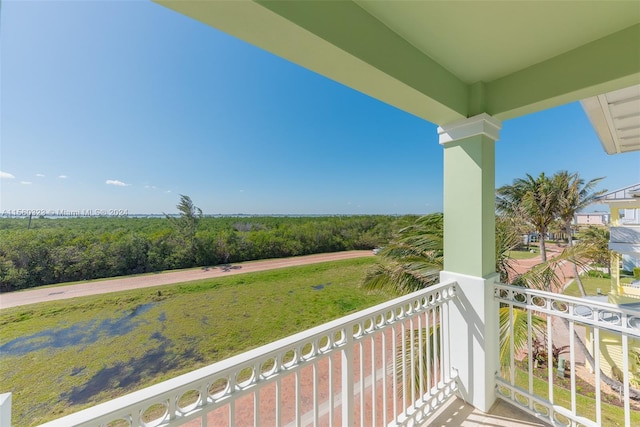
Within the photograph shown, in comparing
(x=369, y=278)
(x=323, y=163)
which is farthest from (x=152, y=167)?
(x=369, y=278)

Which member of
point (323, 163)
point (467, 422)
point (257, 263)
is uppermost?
point (323, 163)

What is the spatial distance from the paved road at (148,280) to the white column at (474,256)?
968 centimetres

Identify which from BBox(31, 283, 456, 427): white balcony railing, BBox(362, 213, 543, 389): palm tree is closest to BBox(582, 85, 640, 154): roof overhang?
BBox(362, 213, 543, 389): palm tree

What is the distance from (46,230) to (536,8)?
32.1 ft

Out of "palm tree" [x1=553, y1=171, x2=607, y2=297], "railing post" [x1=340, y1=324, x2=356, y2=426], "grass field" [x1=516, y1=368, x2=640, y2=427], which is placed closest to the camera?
"railing post" [x1=340, y1=324, x2=356, y2=426]

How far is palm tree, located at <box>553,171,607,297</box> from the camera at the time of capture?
7.18m

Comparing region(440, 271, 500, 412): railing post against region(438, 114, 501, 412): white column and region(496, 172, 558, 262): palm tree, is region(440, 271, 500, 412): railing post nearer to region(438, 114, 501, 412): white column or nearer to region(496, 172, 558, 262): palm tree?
region(438, 114, 501, 412): white column

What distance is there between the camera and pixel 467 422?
5.06 ft

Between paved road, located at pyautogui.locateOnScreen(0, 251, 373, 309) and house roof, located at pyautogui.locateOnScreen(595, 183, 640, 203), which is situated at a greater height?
house roof, located at pyautogui.locateOnScreen(595, 183, 640, 203)

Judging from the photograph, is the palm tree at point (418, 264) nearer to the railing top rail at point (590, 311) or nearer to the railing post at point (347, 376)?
the railing top rail at point (590, 311)

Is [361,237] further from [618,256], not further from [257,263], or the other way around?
[618,256]

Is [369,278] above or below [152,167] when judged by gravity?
below

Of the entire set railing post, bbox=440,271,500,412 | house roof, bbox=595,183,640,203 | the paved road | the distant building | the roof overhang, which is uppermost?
the roof overhang

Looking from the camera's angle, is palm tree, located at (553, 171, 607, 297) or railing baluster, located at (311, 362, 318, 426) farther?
palm tree, located at (553, 171, 607, 297)
